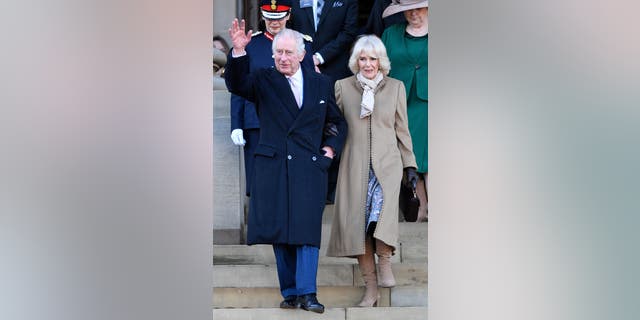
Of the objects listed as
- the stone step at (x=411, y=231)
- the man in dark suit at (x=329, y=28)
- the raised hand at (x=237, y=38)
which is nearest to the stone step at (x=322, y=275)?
the stone step at (x=411, y=231)

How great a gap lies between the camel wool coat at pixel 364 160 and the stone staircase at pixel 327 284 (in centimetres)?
6

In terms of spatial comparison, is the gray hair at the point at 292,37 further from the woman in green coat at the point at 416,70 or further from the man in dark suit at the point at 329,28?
the woman in green coat at the point at 416,70

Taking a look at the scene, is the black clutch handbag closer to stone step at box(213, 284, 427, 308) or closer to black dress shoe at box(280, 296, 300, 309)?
stone step at box(213, 284, 427, 308)

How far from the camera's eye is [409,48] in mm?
4711

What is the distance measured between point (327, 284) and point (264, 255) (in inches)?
10.8

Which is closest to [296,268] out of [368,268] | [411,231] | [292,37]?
[368,268]

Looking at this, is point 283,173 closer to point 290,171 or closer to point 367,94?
point 290,171

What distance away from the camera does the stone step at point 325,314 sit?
4465 millimetres

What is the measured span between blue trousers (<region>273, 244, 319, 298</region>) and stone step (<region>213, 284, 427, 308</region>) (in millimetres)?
65

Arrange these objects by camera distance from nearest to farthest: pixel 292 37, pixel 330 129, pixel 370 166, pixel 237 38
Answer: pixel 237 38 < pixel 292 37 < pixel 330 129 < pixel 370 166

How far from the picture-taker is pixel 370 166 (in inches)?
187

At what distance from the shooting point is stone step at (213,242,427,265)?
4551mm
